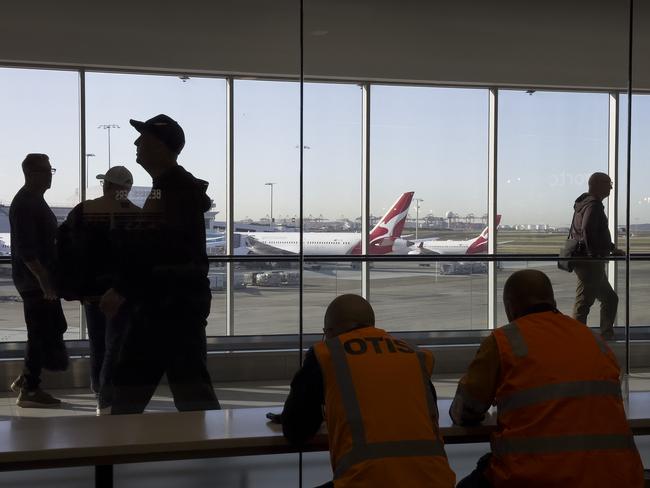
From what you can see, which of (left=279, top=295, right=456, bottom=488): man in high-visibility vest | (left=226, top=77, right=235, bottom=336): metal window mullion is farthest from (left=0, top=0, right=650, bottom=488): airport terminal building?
(left=279, top=295, right=456, bottom=488): man in high-visibility vest

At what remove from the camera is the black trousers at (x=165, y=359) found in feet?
11.3

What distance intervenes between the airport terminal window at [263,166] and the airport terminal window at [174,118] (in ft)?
0.28

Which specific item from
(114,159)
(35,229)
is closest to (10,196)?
(35,229)

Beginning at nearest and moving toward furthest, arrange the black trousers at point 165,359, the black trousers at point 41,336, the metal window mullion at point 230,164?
the black trousers at point 165,359, the black trousers at point 41,336, the metal window mullion at point 230,164

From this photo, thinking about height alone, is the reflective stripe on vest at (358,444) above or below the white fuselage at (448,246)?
below

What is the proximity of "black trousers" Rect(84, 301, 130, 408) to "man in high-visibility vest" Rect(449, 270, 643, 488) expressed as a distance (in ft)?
6.00

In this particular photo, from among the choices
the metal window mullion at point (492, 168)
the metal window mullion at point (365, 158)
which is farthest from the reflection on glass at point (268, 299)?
the metal window mullion at point (492, 168)

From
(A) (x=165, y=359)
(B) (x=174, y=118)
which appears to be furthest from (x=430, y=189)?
(A) (x=165, y=359)

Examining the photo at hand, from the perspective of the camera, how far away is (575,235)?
428cm

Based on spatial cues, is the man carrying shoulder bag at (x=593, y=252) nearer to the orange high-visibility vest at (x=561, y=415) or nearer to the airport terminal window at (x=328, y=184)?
the airport terminal window at (x=328, y=184)

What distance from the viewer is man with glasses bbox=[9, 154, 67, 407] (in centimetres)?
348

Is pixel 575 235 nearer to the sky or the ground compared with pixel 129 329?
nearer to the sky

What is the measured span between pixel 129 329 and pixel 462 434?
1.71m

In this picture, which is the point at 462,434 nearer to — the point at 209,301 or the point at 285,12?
the point at 209,301
